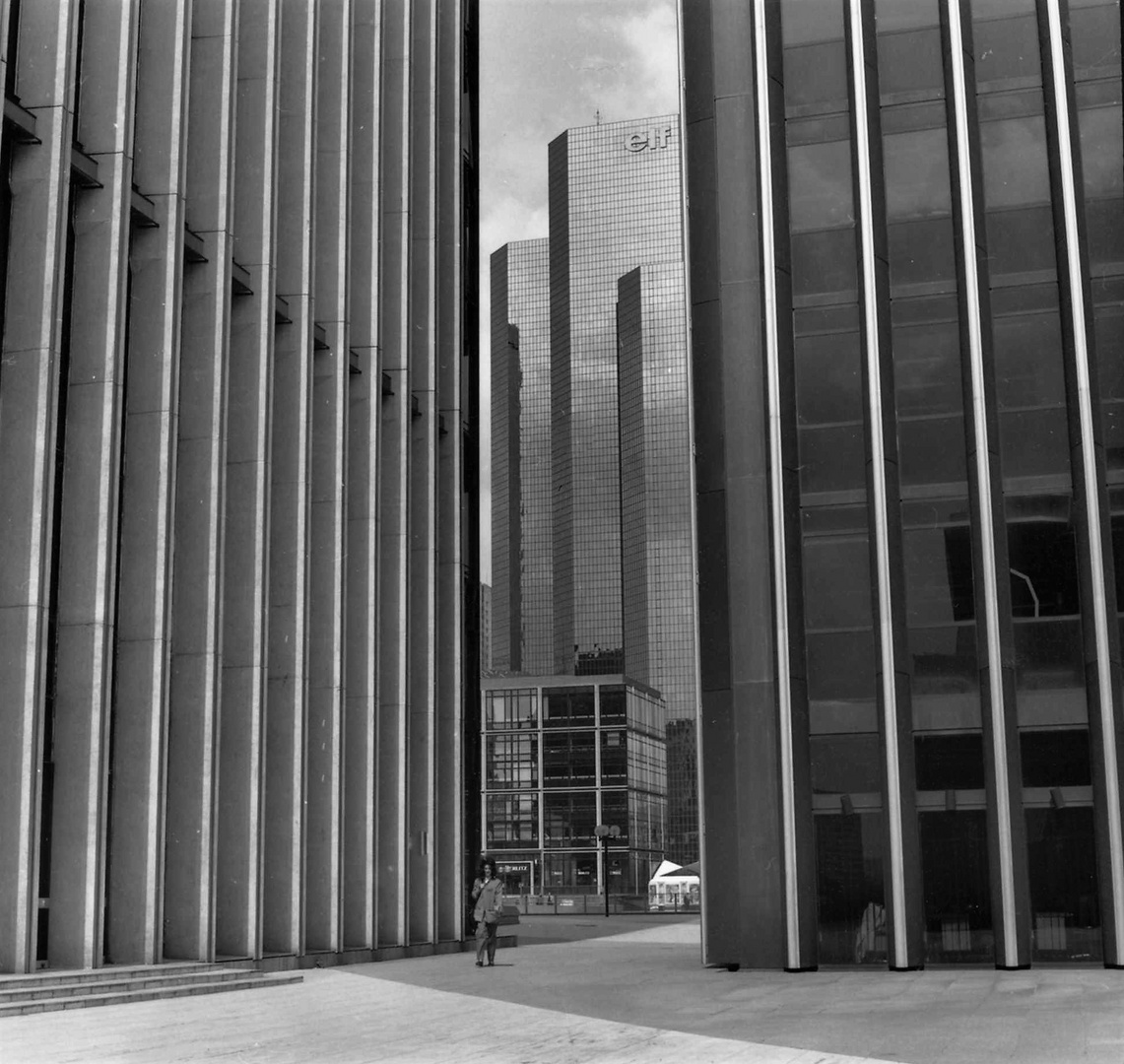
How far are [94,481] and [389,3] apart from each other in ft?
56.7

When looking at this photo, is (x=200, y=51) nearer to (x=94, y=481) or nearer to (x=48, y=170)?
(x=48, y=170)

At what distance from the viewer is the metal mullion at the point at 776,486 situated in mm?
25234

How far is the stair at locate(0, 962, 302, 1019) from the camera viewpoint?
17.6m

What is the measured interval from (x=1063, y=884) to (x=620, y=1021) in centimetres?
1143

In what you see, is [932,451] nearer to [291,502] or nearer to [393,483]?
[291,502]

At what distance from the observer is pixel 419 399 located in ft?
118

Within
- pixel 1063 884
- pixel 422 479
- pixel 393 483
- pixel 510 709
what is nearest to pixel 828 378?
pixel 1063 884

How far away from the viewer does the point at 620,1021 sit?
1596 cm

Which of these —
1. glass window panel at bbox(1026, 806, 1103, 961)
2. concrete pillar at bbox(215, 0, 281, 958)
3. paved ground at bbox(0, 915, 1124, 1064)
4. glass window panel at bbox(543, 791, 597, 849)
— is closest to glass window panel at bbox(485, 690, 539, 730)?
glass window panel at bbox(543, 791, 597, 849)

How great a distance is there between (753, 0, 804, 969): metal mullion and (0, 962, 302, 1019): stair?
8.04 metres

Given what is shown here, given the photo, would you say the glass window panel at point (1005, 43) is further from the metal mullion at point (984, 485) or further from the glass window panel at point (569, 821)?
the glass window panel at point (569, 821)

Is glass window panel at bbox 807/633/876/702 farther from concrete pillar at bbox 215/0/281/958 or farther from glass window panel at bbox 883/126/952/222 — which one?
concrete pillar at bbox 215/0/281/958

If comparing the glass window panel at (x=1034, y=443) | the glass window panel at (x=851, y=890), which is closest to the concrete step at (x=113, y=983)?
the glass window panel at (x=851, y=890)

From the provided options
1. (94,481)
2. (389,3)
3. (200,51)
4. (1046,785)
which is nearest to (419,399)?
(389,3)
